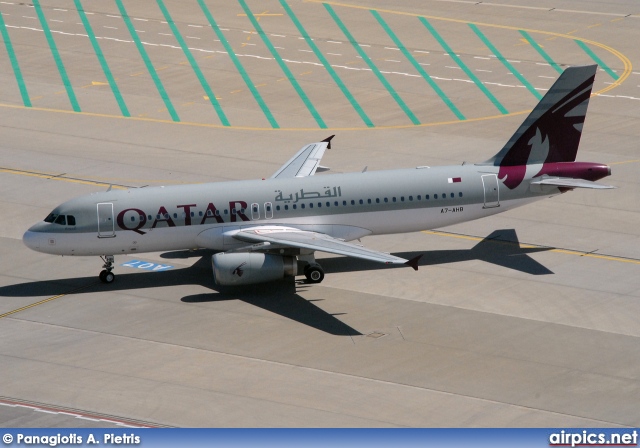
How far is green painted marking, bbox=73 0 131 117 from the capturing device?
71.8m

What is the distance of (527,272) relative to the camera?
47500mm

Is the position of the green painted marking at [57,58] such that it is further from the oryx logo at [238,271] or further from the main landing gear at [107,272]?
the oryx logo at [238,271]

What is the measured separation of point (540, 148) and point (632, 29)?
41.2m

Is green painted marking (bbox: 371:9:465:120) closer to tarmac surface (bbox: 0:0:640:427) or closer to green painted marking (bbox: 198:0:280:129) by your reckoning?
tarmac surface (bbox: 0:0:640:427)

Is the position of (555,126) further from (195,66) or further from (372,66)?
(195,66)

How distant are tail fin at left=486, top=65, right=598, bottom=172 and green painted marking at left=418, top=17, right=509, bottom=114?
65.6 feet

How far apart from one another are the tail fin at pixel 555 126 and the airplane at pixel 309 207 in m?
0.04

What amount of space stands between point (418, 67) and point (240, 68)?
12665 mm

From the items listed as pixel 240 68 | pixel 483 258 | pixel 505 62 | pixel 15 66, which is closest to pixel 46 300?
pixel 483 258

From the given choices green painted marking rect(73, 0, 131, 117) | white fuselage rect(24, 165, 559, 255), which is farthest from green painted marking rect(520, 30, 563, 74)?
white fuselage rect(24, 165, 559, 255)

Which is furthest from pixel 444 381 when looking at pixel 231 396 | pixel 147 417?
pixel 147 417

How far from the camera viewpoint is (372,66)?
7888 centimetres

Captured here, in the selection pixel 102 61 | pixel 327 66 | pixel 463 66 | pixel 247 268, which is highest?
pixel 102 61

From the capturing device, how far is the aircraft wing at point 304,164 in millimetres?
53656
